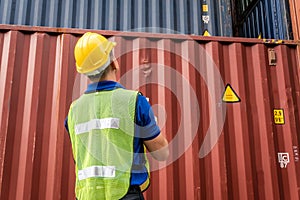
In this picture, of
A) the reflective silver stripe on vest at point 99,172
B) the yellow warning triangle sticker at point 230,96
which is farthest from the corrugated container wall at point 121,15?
the reflective silver stripe on vest at point 99,172

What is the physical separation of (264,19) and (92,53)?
4288 mm

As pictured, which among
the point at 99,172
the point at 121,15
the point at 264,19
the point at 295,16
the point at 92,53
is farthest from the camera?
the point at 264,19

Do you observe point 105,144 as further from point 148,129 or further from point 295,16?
point 295,16

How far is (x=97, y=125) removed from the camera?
1.89 m

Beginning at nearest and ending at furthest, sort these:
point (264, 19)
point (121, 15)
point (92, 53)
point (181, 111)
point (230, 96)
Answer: point (92, 53), point (181, 111), point (230, 96), point (121, 15), point (264, 19)

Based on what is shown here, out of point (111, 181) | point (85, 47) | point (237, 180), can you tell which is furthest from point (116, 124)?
point (237, 180)

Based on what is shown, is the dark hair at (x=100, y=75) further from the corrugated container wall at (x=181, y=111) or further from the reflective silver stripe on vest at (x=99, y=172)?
the corrugated container wall at (x=181, y=111)

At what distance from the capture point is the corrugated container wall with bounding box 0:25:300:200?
344 cm

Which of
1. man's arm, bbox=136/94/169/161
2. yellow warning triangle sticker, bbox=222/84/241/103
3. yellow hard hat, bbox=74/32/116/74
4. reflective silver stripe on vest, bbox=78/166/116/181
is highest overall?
yellow warning triangle sticker, bbox=222/84/241/103

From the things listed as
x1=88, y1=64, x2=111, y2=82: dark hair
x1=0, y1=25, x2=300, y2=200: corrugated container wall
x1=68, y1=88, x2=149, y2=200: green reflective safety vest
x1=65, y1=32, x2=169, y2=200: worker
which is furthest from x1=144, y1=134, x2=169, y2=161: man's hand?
x1=0, y1=25, x2=300, y2=200: corrugated container wall

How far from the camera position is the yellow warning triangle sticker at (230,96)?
12.7ft

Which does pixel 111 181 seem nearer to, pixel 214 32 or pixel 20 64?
pixel 20 64

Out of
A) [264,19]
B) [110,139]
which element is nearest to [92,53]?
[110,139]

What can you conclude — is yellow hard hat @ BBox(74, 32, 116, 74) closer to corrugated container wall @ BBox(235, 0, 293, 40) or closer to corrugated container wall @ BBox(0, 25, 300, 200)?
corrugated container wall @ BBox(0, 25, 300, 200)
